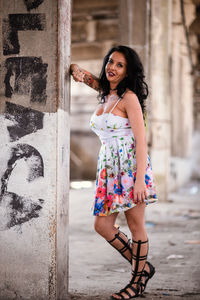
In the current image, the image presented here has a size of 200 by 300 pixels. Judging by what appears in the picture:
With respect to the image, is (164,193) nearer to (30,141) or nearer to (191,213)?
(191,213)

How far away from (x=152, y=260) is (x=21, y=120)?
8.21 feet

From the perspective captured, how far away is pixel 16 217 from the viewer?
2.89m

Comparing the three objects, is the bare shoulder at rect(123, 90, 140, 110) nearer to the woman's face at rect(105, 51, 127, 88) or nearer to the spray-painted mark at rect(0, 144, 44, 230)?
the woman's face at rect(105, 51, 127, 88)

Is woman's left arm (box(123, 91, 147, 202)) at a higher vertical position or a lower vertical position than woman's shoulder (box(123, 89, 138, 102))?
lower

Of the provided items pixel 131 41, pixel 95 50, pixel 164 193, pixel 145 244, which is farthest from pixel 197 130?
pixel 145 244

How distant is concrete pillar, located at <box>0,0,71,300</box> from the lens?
2.84 m

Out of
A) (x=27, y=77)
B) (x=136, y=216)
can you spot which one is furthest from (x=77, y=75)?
(x=136, y=216)

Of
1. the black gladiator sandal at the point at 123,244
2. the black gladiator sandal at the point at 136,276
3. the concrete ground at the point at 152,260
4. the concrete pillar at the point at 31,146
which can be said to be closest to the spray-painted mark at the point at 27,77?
the concrete pillar at the point at 31,146


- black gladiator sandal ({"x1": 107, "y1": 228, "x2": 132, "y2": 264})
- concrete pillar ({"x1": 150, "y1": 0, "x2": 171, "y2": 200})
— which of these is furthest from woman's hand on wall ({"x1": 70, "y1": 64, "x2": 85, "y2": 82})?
concrete pillar ({"x1": 150, "y1": 0, "x2": 171, "y2": 200})

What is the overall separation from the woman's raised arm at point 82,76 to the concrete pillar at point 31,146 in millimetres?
173

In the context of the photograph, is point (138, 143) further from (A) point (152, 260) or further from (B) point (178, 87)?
(B) point (178, 87)

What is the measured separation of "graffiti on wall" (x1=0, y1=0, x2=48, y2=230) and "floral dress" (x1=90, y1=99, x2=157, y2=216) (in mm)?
465

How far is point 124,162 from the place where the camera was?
298cm

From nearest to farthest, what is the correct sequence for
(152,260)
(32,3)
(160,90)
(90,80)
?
(32,3), (90,80), (152,260), (160,90)
